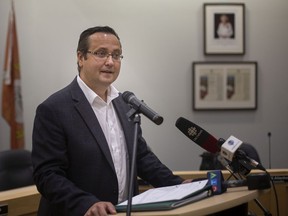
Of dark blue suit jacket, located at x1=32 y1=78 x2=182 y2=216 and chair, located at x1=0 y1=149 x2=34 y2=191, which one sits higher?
dark blue suit jacket, located at x1=32 y1=78 x2=182 y2=216

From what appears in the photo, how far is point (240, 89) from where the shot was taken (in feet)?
15.5

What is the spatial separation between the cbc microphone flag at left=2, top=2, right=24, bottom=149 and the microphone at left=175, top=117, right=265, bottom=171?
2.89 m

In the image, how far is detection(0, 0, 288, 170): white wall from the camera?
4.62 m

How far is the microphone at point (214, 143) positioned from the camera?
158 centimetres

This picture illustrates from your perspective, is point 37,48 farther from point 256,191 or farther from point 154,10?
point 256,191

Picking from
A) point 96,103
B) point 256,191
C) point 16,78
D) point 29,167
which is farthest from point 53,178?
point 16,78

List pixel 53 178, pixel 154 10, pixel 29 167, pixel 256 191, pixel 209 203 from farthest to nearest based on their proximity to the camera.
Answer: pixel 154 10
pixel 29 167
pixel 53 178
pixel 256 191
pixel 209 203

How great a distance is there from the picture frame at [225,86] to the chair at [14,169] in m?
1.96

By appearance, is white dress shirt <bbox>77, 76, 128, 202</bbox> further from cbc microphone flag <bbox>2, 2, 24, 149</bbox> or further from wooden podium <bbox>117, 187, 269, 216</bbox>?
cbc microphone flag <bbox>2, 2, 24, 149</bbox>

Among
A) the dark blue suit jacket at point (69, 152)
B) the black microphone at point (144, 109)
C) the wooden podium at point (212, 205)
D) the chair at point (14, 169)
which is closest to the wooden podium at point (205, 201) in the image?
the wooden podium at point (212, 205)

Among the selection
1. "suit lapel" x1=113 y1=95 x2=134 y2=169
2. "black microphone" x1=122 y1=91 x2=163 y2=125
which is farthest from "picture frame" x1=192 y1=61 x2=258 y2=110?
"black microphone" x1=122 y1=91 x2=163 y2=125

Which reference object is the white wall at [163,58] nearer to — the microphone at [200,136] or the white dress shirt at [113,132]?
the white dress shirt at [113,132]

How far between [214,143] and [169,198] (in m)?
0.44

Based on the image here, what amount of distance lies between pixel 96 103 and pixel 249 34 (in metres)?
3.24
